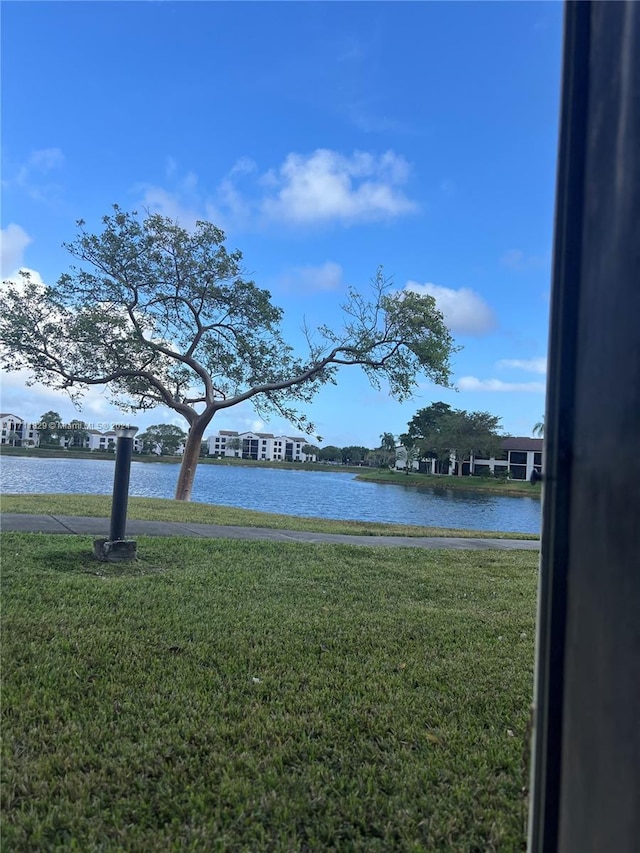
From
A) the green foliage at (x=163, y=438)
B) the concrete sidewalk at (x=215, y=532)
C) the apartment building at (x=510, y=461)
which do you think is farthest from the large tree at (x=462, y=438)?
the concrete sidewalk at (x=215, y=532)

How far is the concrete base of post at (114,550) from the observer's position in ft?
18.3

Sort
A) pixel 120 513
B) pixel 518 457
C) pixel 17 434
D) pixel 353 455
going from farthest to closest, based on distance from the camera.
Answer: pixel 353 455 → pixel 518 457 → pixel 17 434 → pixel 120 513

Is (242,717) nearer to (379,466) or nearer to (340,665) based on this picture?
(340,665)

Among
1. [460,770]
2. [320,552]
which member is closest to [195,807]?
[460,770]

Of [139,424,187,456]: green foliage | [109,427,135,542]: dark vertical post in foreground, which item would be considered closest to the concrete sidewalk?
[109,427,135,542]: dark vertical post in foreground

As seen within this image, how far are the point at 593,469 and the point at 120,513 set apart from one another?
5.34 m

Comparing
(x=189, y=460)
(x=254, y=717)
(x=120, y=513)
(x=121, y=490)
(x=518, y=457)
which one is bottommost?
(x=254, y=717)

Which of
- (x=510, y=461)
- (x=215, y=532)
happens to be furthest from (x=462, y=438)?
(x=215, y=532)

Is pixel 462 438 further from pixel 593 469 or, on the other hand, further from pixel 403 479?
pixel 593 469

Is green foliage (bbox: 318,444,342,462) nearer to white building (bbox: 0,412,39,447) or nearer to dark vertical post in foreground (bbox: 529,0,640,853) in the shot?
white building (bbox: 0,412,39,447)

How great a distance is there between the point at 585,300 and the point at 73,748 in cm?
245

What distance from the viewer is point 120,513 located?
5770mm

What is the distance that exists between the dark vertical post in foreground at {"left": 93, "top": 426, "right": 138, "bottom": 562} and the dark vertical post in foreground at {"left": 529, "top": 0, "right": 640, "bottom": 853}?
5034 mm

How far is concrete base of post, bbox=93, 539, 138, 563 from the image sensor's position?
5586mm
